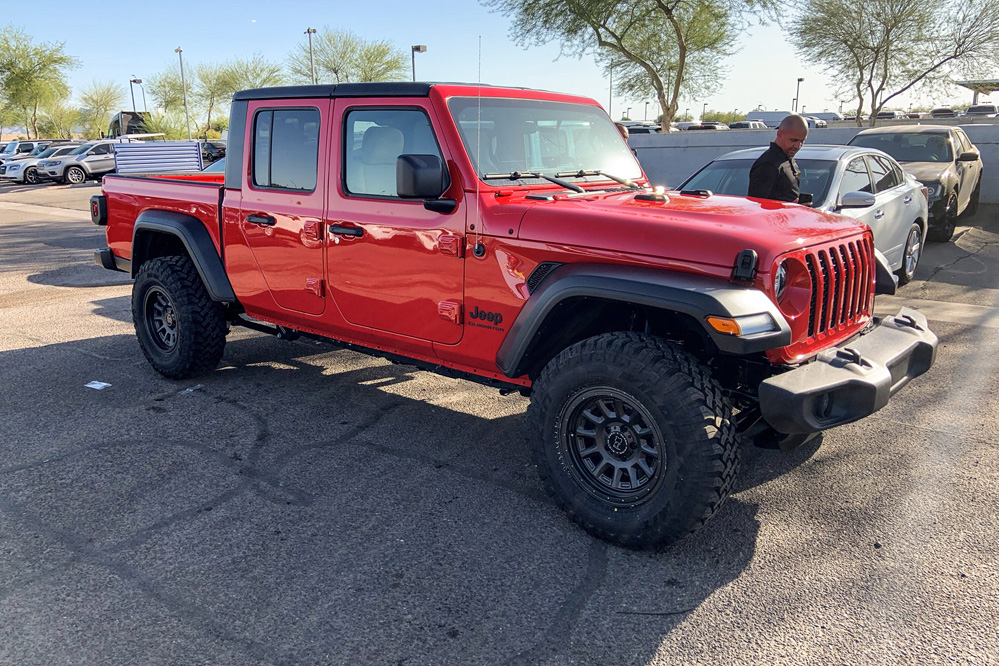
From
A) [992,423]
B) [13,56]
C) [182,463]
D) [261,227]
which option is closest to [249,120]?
[261,227]

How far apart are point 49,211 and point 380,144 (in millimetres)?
19303

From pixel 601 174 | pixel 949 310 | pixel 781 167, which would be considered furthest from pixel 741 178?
pixel 601 174

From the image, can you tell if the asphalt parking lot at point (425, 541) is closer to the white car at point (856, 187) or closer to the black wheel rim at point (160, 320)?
the black wheel rim at point (160, 320)

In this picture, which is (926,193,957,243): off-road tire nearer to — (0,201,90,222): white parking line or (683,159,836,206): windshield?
(683,159,836,206): windshield

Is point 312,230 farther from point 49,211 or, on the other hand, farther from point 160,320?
point 49,211

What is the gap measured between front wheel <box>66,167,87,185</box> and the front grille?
32540 millimetres

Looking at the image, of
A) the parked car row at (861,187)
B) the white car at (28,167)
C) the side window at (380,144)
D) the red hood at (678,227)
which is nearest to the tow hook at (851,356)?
the red hood at (678,227)

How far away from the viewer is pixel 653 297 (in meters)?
3.04

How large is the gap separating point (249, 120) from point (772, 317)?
137 inches

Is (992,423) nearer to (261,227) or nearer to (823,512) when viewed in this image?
(823,512)

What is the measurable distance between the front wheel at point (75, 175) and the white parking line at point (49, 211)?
8.06 m

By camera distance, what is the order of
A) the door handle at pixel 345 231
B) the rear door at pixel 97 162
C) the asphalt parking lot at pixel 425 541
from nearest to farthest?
the asphalt parking lot at pixel 425 541, the door handle at pixel 345 231, the rear door at pixel 97 162

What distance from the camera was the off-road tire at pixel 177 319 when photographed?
5195mm

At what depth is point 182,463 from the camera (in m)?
4.09
